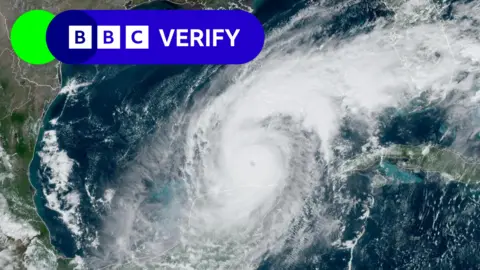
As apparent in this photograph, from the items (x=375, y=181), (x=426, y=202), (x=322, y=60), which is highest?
(x=322, y=60)

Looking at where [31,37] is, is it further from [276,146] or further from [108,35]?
[276,146]

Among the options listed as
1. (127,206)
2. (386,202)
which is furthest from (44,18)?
(386,202)

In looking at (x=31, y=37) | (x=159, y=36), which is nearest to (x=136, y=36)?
(x=159, y=36)

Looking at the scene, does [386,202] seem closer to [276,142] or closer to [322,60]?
[276,142]

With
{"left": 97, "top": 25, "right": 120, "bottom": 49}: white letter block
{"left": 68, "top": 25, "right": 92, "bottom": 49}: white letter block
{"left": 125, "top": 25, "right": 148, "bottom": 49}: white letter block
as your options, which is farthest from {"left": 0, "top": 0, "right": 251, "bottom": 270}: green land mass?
{"left": 125, "top": 25, "right": 148, "bottom": 49}: white letter block

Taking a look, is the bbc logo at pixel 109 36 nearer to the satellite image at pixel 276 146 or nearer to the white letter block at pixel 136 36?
the white letter block at pixel 136 36

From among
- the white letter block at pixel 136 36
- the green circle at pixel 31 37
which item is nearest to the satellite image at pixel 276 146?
the green circle at pixel 31 37
